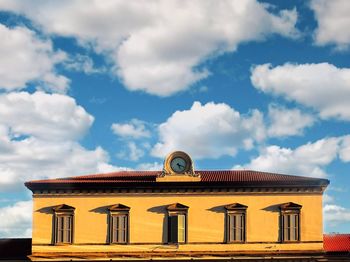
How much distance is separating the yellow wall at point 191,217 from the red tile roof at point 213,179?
33.8 inches

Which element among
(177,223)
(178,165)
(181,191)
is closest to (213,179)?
(181,191)

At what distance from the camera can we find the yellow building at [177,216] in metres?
36.2

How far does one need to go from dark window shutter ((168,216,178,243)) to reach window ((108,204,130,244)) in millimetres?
2593

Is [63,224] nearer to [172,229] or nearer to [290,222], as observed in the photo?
[172,229]

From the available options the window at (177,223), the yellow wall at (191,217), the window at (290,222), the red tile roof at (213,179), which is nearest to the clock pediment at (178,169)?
the red tile roof at (213,179)

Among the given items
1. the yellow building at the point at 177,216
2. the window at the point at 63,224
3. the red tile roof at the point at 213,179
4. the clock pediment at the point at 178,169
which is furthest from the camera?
the clock pediment at the point at 178,169

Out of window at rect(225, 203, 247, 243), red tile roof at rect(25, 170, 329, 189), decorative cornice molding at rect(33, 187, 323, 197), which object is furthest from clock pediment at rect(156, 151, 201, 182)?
window at rect(225, 203, 247, 243)

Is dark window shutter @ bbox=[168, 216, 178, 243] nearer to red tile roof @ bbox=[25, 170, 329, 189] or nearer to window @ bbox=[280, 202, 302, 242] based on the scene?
red tile roof @ bbox=[25, 170, 329, 189]

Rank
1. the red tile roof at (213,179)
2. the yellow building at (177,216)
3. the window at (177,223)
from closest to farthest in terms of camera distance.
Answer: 1. the yellow building at (177,216)
2. the window at (177,223)
3. the red tile roof at (213,179)

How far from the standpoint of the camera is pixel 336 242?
38.3 meters

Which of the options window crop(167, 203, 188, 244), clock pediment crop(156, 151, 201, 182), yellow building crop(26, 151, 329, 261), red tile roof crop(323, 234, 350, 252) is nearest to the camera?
yellow building crop(26, 151, 329, 261)

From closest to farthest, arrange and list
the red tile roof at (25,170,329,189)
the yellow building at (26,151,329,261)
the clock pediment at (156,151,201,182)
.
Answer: the yellow building at (26,151,329,261)
the red tile roof at (25,170,329,189)
the clock pediment at (156,151,201,182)

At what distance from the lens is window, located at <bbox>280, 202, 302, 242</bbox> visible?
3628 centimetres

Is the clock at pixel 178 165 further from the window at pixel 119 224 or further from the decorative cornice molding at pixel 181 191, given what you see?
the window at pixel 119 224
